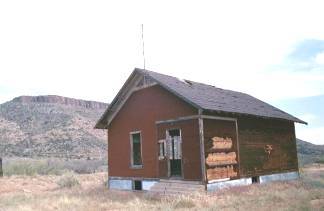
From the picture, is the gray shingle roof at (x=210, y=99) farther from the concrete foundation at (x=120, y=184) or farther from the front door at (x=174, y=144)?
the concrete foundation at (x=120, y=184)

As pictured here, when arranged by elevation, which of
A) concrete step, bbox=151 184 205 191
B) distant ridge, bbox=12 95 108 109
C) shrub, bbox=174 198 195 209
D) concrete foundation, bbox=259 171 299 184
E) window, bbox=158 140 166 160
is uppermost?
distant ridge, bbox=12 95 108 109

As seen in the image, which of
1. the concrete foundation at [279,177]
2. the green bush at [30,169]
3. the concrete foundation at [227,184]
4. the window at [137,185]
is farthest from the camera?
the green bush at [30,169]

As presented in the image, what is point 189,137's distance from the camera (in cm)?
1744

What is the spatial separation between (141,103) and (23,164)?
16.2 m

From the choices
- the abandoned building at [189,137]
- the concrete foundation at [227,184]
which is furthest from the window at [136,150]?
the concrete foundation at [227,184]

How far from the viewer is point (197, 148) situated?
17062mm

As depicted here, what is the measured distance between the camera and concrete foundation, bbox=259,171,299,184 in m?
20.4

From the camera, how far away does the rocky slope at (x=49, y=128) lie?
168ft

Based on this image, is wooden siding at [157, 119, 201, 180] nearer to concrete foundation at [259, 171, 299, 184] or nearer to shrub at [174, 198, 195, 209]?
shrub at [174, 198, 195, 209]

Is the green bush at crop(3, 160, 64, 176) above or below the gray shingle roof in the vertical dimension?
below

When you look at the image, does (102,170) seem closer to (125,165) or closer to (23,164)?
(23,164)

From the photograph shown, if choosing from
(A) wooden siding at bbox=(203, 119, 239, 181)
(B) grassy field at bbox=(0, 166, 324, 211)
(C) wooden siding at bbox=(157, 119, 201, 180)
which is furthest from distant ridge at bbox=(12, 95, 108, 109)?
(A) wooden siding at bbox=(203, 119, 239, 181)

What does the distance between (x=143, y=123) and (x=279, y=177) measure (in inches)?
293

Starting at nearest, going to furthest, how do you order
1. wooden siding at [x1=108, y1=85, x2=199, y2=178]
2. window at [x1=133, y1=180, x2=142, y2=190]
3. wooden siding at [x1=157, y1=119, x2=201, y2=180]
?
1. wooden siding at [x1=157, y1=119, x2=201, y2=180]
2. wooden siding at [x1=108, y1=85, x2=199, y2=178]
3. window at [x1=133, y1=180, x2=142, y2=190]
